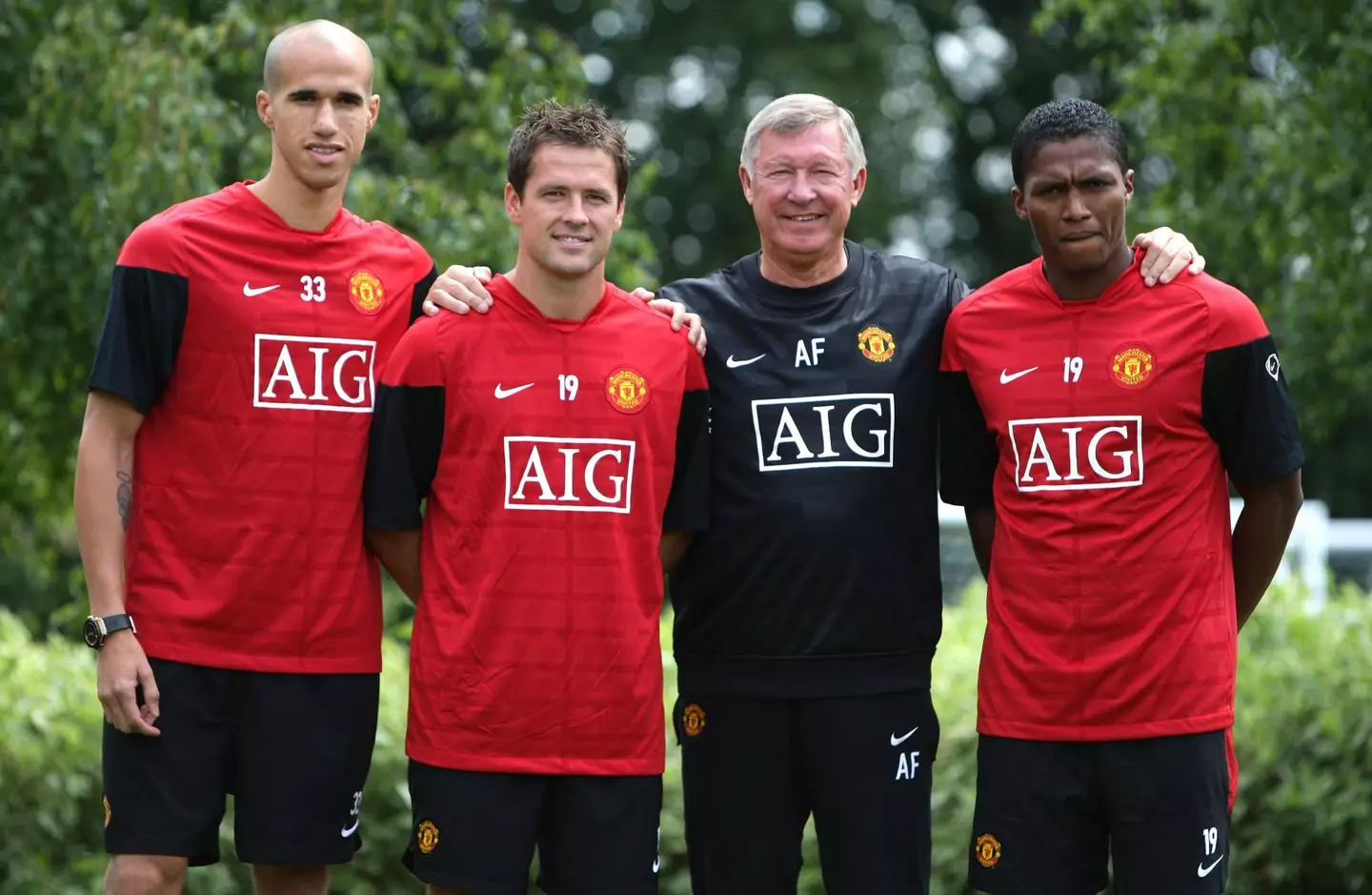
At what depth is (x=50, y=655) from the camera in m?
7.11

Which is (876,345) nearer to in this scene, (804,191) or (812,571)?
(804,191)

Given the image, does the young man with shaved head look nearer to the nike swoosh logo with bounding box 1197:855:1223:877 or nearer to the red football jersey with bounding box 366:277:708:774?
the red football jersey with bounding box 366:277:708:774

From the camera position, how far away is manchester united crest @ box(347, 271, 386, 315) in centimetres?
452

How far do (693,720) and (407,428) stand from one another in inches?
39.2

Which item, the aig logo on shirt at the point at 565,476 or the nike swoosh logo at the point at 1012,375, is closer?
the aig logo on shirt at the point at 565,476

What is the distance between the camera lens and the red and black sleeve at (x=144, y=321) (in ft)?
14.2

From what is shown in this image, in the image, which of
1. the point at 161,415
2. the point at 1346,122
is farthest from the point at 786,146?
the point at 1346,122

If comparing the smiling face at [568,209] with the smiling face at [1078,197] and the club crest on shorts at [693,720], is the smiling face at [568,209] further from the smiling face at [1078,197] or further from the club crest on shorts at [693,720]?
the club crest on shorts at [693,720]

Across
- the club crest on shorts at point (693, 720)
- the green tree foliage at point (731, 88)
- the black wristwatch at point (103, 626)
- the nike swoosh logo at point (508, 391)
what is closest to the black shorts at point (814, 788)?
the club crest on shorts at point (693, 720)

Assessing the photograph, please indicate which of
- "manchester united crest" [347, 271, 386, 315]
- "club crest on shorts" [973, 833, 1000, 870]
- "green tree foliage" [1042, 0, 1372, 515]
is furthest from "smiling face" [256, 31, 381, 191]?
"green tree foliage" [1042, 0, 1372, 515]

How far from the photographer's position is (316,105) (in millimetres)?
4484

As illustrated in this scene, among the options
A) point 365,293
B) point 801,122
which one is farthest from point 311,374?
point 801,122

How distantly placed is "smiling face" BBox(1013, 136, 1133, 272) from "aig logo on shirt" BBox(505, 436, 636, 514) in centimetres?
111

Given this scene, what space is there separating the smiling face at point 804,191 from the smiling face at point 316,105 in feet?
3.26
